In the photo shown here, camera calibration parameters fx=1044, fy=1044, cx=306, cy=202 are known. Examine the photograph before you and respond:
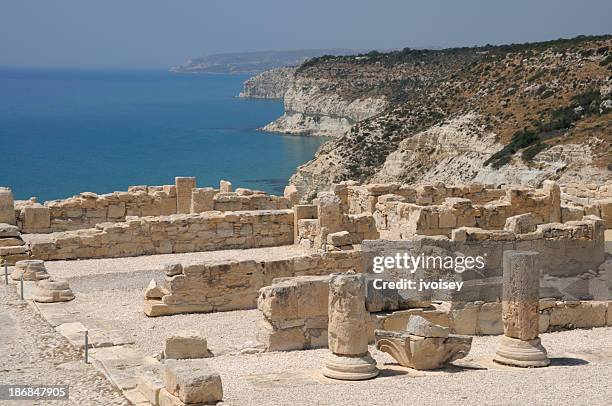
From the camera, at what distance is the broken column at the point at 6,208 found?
22000mm

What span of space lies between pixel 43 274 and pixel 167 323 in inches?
138

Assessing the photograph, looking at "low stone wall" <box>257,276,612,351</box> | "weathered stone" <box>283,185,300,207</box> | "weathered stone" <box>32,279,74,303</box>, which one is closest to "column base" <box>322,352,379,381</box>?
"low stone wall" <box>257,276,612,351</box>

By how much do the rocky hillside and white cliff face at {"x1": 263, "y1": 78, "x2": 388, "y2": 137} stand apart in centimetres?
3077

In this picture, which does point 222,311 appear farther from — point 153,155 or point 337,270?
point 153,155

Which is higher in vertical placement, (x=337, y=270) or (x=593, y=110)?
(x=593, y=110)

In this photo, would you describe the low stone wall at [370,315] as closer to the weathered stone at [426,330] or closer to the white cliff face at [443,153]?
the weathered stone at [426,330]

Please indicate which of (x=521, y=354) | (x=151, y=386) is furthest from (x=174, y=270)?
(x=521, y=354)

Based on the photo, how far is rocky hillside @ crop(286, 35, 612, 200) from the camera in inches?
1697

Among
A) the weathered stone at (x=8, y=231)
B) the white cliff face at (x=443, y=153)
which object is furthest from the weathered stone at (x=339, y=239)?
the white cliff face at (x=443, y=153)

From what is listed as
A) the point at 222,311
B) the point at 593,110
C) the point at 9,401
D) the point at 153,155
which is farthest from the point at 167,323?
the point at 153,155

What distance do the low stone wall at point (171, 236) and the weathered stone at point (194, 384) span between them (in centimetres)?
1006

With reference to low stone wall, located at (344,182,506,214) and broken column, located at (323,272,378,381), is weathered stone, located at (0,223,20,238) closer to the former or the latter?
low stone wall, located at (344,182,506,214)

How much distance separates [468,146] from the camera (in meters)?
52.4

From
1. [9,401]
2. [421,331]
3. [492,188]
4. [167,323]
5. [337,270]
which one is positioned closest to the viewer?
[9,401]
